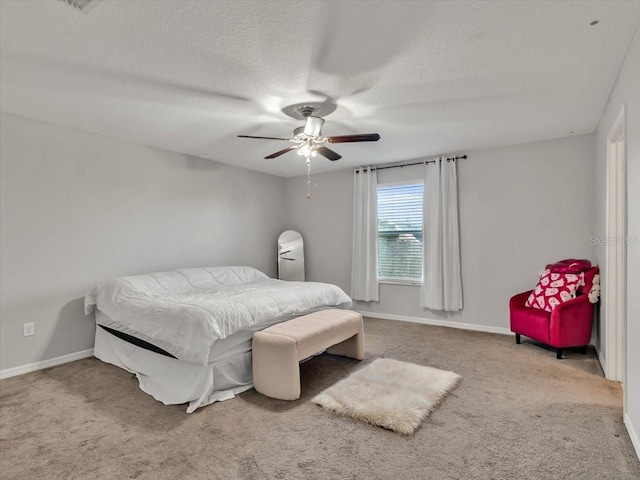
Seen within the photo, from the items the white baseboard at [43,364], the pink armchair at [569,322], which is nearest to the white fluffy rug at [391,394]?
the pink armchair at [569,322]

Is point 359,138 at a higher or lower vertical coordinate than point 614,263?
higher

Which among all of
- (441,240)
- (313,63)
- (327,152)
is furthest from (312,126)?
(441,240)

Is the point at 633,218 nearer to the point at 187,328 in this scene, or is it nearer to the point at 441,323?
the point at 187,328

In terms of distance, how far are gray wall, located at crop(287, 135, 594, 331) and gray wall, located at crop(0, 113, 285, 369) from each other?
2.92 metres

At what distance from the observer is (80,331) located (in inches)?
146

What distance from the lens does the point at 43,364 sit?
11.2ft

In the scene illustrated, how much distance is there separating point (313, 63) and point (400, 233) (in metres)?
3.39

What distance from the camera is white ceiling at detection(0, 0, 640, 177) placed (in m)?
1.86

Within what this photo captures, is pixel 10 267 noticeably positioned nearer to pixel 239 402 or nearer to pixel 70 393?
pixel 70 393

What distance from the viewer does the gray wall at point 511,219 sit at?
403 cm

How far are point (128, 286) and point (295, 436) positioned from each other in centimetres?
235

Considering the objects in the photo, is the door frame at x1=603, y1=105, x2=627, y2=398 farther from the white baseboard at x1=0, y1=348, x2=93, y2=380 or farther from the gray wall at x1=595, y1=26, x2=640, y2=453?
the white baseboard at x1=0, y1=348, x2=93, y2=380

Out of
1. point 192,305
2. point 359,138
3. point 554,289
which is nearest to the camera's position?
point 192,305

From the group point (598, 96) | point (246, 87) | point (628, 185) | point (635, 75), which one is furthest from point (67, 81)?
point (598, 96)
